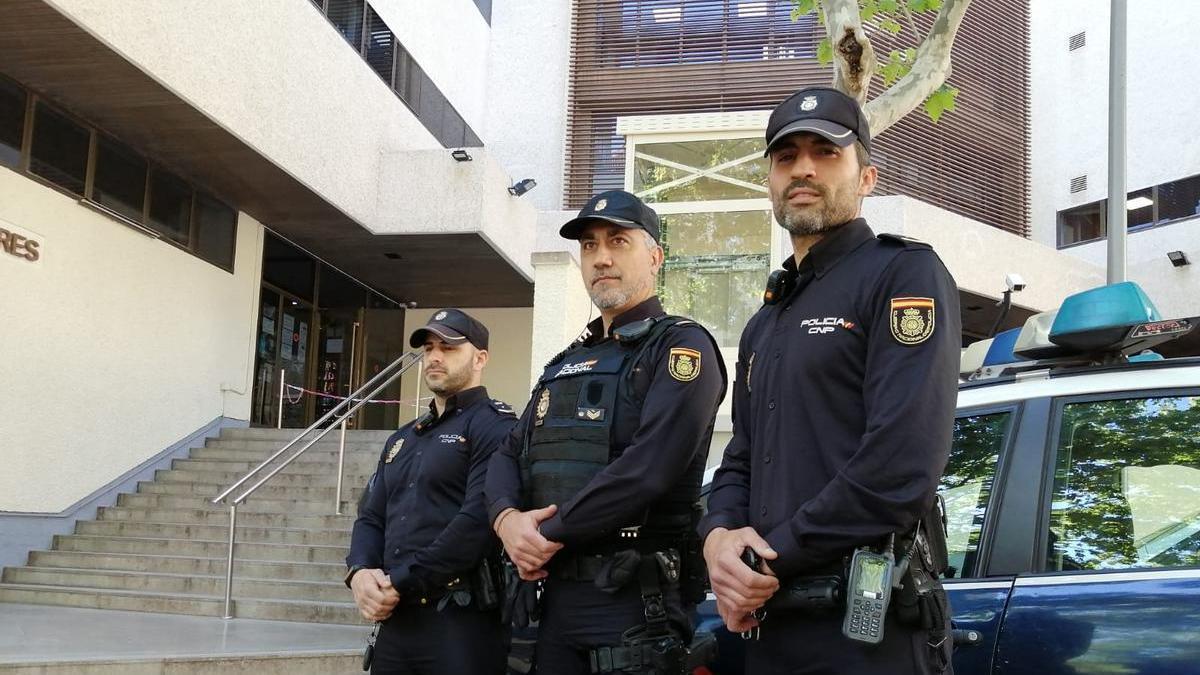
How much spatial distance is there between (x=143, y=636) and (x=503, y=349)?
12641 mm

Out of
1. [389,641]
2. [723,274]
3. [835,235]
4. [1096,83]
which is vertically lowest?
[389,641]

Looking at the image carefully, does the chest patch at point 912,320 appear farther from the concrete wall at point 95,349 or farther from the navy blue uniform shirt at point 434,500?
the concrete wall at point 95,349

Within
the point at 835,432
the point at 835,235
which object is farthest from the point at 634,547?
the point at 835,235

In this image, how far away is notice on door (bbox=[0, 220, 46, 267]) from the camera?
9.68 m

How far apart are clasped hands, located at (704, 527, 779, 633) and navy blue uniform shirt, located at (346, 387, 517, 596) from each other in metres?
1.51

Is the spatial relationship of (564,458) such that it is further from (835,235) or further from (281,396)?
(281,396)

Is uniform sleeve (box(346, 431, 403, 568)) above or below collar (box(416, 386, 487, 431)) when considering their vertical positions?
below

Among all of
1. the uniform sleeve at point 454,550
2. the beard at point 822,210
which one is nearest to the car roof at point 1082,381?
the beard at point 822,210

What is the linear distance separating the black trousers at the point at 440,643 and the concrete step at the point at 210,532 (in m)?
5.98

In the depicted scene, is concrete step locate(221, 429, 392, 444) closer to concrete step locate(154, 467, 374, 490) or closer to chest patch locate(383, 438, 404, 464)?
concrete step locate(154, 467, 374, 490)

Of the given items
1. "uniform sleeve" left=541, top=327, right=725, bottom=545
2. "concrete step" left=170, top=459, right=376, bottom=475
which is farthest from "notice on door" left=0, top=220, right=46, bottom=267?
"uniform sleeve" left=541, top=327, right=725, bottom=545

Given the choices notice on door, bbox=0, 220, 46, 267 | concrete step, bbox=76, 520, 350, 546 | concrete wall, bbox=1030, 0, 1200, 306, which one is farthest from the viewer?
concrete wall, bbox=1030, 0, 1200, 306

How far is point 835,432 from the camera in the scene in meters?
2.18

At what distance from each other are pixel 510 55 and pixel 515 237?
594cm
